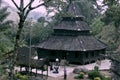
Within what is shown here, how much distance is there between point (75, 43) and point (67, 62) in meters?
3.22

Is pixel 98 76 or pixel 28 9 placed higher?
pixel 28 9

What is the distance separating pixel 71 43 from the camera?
4756cm

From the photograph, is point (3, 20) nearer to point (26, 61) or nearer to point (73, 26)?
point (73, 26)

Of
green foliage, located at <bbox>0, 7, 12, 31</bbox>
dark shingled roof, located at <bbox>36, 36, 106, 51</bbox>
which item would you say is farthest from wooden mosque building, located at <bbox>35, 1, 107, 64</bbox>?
green foliage, located at <bbox>0, 7, 12, 31</bbox>

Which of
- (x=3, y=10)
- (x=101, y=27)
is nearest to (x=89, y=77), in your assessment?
(x=101, y=27)

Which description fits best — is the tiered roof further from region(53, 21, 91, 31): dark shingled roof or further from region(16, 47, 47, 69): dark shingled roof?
region(16, 47, 47, 69): dark shingled roof

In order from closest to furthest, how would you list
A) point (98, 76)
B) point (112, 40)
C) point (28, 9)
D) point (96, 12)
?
point (28, 9)
point (98, 76)
point (112, 40)
point (96, 12)

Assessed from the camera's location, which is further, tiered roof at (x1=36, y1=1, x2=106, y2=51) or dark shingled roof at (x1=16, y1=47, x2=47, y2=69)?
tiered roof at (x1=36, y1=1, x2=106, y2=51)

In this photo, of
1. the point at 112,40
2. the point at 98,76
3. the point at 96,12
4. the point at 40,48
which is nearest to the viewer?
the point at 98,76

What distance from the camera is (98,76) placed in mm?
35625

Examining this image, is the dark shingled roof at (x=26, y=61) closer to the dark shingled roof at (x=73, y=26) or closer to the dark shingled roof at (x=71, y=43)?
the dark shingled roof at (x=71, y=43)

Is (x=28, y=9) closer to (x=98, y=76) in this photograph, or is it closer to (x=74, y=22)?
(x=98, y=76)

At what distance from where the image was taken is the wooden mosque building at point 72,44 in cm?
4709

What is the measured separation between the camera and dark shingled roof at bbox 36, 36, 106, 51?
46722 millimetres
